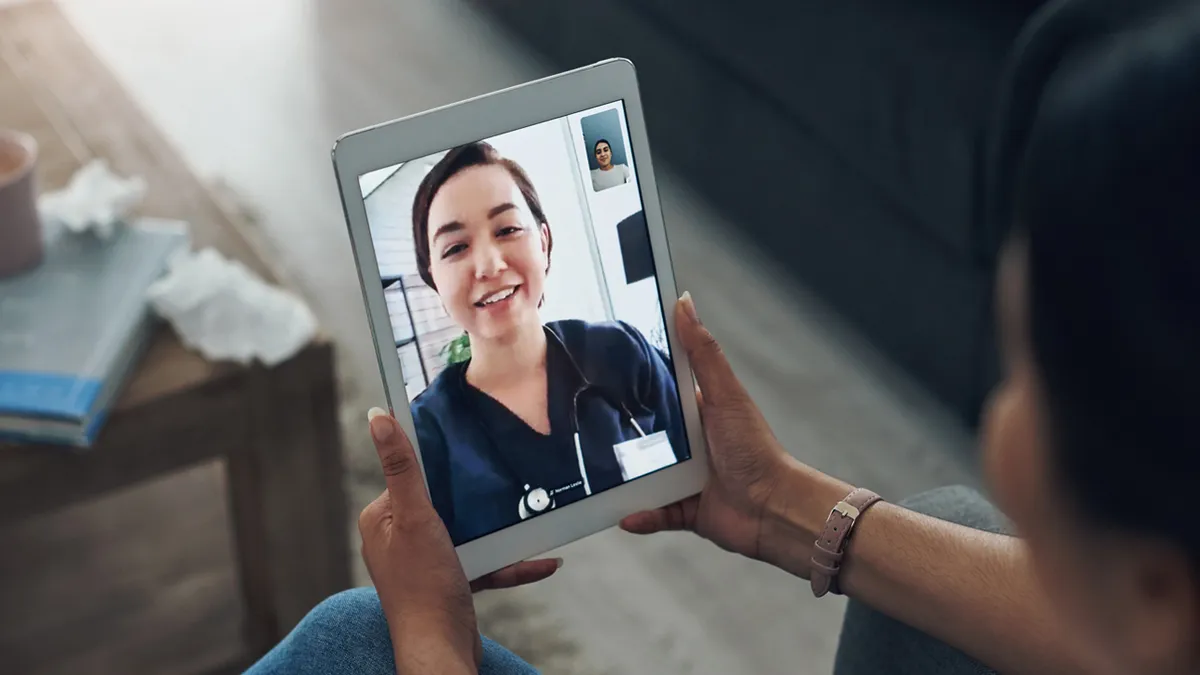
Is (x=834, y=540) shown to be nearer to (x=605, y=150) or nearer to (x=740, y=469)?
(x=740, y=469)

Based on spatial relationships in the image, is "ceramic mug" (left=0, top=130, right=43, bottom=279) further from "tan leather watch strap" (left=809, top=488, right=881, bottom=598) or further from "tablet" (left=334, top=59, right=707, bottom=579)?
"tan leather watch strap" (left=809, top=488, right=881, bottom=598)

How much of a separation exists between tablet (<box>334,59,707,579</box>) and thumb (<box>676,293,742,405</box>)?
1 centimetres

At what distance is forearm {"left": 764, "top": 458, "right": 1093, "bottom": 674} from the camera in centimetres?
72

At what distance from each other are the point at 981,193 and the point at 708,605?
576mm

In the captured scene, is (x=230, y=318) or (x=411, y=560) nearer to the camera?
(x=411, y=560)

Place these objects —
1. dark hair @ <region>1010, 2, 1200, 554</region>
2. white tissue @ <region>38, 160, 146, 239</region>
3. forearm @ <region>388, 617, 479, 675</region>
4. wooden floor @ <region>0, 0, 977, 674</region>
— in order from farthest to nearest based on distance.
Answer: wooden floor @ <region>0, 0, 977, 674</region> → white tissue @ <region>38, 160, 146, 239</region> → forearm @ <region>388, 617, 479, 675</region> → dark hair @ <region>1010, 2, 1200, 554</region>

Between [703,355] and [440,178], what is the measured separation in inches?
8.8

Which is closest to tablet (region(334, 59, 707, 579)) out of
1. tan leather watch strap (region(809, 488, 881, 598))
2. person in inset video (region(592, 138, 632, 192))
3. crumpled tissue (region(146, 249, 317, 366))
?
person in inset video (region(592, 138, 632, 192))

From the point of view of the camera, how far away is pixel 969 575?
75 cm

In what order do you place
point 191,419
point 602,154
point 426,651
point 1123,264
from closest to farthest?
1. point 1123,264
2. point 426,651
3. point 602,154
4. point 191,419

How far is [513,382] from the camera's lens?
2.65 ft

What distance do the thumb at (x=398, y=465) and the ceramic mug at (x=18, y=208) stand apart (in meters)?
0.54

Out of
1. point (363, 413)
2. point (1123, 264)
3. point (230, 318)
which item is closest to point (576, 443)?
point (230, 318)

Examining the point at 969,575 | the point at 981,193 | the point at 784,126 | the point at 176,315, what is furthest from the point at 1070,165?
the point at 784,126
